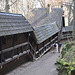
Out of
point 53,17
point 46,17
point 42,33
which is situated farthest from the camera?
point 46,17

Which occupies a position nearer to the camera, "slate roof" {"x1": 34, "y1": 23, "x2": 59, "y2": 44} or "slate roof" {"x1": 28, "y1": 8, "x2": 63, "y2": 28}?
"slate roof" {"x1": 34, "y1": 23, "x2": 59, "y2": 44}

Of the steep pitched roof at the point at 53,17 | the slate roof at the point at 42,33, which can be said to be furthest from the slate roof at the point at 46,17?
the slate roof at the point at 42,33

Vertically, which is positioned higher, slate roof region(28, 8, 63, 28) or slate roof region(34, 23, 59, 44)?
slate roof region(28, 8, 63, 28)

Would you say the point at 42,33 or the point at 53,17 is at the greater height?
the point at 53,17

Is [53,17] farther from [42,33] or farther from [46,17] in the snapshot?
[42,33]

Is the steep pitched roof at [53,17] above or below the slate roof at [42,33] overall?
above

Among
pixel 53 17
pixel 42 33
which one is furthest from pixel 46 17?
pixel 42 33

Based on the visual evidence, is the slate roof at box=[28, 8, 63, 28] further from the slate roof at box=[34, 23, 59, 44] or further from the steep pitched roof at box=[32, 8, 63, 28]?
the slate roof at box=[34, 23, 59, 44]

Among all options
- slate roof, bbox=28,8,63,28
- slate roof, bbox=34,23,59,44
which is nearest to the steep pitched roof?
slate roof, bbox=28,8,63,28

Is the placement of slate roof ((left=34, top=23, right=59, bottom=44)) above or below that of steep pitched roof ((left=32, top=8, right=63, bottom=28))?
below

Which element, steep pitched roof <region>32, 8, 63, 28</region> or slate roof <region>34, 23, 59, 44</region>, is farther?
steep pitched roof <region>32, 8, 63, 28</region>

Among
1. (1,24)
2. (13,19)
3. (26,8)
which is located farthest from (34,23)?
(1,24)

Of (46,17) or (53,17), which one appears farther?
(46,17)

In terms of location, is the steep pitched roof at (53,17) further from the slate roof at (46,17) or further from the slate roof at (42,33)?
the slate roof at (42,33)
